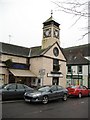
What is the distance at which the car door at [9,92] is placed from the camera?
55.0 ft

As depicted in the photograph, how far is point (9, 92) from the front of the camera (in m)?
17.1

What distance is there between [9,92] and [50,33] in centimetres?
2169

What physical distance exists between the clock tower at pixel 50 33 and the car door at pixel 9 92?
64.6 feet

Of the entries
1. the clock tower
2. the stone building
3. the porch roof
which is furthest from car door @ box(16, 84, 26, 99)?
the clock tower

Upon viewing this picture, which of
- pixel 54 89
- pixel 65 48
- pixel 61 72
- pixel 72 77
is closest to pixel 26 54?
pixel 61 72

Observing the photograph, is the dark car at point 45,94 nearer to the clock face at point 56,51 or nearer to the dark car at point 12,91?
the dark car at point 12,91

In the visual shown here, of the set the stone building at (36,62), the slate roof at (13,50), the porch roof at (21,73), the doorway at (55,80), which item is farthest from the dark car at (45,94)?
the doorway at (55,80)

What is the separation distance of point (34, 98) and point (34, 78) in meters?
18.5

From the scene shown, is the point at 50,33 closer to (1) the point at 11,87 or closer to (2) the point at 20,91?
(2) the point at 20,91

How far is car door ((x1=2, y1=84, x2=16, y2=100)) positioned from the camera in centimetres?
1676

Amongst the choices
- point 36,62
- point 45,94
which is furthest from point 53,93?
point 36,62

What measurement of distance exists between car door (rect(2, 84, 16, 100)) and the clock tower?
19.7 metres

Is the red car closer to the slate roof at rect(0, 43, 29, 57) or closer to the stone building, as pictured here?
the stone building

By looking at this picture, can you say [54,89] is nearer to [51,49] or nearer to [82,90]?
[82,90]
